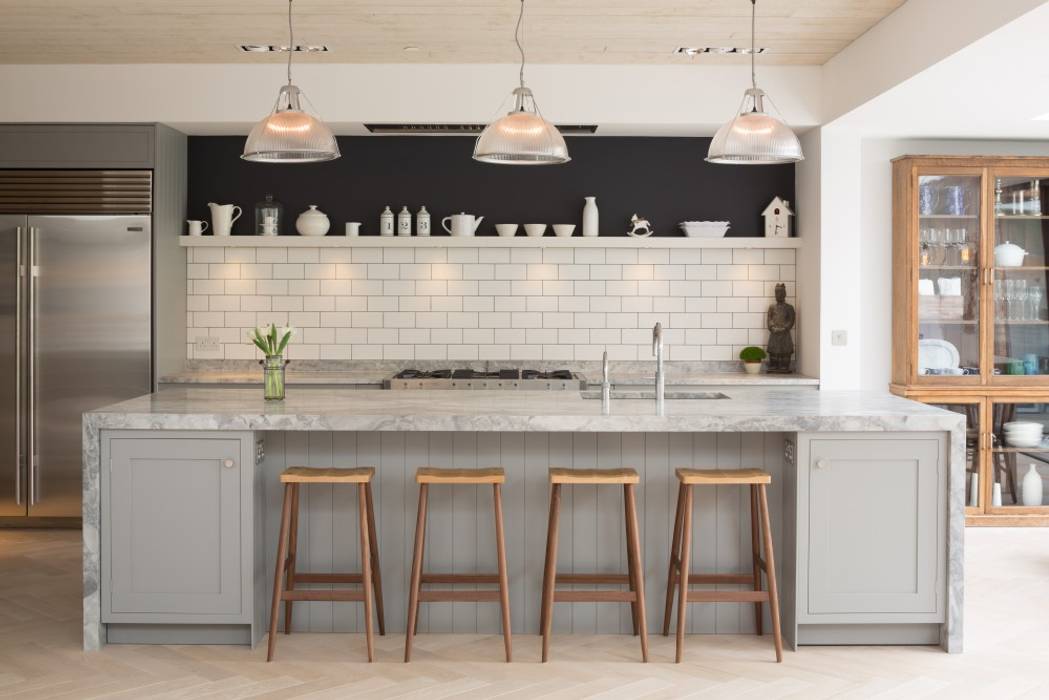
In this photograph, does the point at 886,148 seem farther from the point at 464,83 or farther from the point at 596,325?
the point at 464,83

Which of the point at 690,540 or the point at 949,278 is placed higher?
the point at 949,278

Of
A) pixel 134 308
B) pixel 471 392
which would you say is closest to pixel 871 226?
pixel 471 392

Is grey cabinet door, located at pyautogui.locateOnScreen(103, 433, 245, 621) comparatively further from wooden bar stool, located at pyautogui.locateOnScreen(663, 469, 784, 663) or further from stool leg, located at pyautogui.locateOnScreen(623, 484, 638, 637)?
wooden bar stool, located at pyautogui.locateOnScreen(663, 469, 784, 663)

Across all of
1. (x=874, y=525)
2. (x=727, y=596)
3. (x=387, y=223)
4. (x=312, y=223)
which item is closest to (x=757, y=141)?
(x=874, y=525)

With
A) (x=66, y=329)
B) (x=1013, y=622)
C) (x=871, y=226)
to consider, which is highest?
(x=871, y=226)

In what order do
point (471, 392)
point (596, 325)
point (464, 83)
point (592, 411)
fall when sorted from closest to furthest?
1. point (592, 411)
2. point (471, 392)
3. point (464, 83)
4. point (596, 325)

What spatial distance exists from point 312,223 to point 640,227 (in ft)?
7.15

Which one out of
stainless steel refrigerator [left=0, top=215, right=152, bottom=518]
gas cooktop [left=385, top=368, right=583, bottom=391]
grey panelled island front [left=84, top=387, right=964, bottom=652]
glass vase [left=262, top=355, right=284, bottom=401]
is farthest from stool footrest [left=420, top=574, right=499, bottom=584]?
stainless steel refrigerator [left=0, top=215, right=152, bottom=518]

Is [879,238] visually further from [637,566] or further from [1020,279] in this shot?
[637,566]

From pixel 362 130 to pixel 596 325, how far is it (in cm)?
202

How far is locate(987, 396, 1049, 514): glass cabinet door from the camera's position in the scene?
6.62 metres

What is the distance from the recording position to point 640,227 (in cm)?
695

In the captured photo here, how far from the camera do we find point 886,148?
22.2 ft

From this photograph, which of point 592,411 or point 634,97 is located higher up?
point 634,97
